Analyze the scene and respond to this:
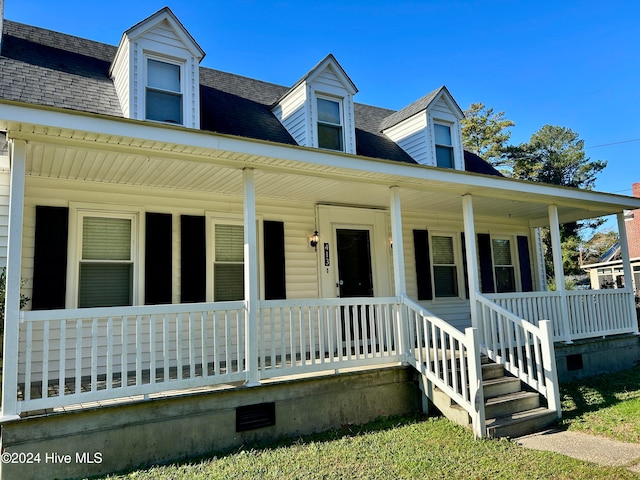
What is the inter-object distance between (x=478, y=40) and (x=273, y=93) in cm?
1050

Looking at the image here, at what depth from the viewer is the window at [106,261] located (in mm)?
5508

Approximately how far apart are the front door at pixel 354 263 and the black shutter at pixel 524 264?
13.4ft

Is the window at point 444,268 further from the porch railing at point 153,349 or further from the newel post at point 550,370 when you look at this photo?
the newel post at point 550,370

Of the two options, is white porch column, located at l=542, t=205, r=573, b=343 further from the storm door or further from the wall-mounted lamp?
the wall-mounted lamp

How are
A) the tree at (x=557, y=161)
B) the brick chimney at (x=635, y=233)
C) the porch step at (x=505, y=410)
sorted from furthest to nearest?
the tree at (x=557, y=161) < the brick chimney at (x=635, y=233) < the porch step at (x=505, y=410)

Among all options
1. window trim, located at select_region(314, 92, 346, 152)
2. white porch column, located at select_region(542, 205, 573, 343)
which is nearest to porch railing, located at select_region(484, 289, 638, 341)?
white porch column, located at select_region(542, 205, 573, 343)

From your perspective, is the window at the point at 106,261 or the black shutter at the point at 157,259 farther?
the black shutter at the point at 157,259

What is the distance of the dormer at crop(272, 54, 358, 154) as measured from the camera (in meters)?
7.00

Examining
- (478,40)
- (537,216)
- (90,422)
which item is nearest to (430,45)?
(478,40)

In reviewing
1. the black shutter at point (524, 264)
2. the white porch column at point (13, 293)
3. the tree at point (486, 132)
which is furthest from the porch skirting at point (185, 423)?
the tree at point (486, 132)

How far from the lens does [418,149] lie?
826cm

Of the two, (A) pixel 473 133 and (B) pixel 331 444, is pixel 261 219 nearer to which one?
(B) pixel 331 444

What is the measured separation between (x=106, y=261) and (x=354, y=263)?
13.0ft

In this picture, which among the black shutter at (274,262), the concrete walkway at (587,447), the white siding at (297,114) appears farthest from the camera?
the white siding at (297,114)
